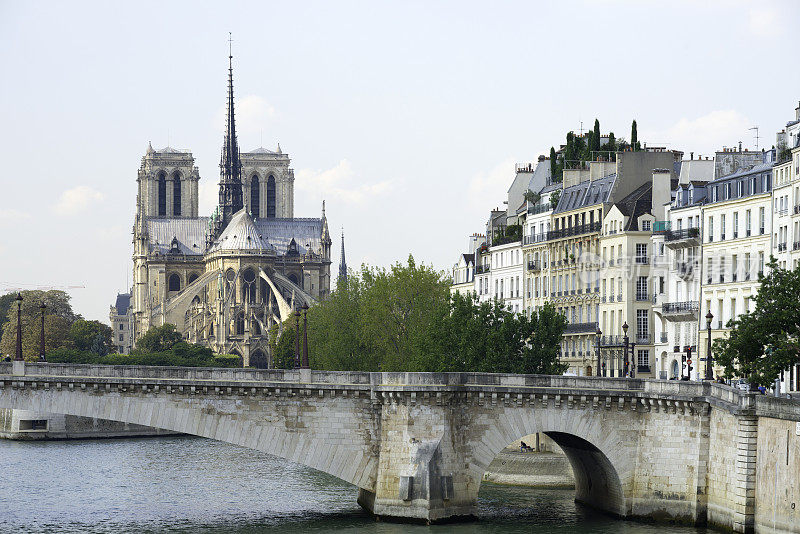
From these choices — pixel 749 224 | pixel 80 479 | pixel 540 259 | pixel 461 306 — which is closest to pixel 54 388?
pixel 80 479

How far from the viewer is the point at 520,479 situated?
69.2 m

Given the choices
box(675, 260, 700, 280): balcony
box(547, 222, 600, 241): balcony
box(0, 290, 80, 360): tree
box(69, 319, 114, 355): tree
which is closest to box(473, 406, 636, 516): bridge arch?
box(675, 260, 700, 280): balcony

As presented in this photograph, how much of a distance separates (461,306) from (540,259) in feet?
63.6

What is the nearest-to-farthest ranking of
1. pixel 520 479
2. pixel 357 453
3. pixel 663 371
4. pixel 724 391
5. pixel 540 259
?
pixel 724 391
pixel 357 453
pixel 520 479
pixel 663 371
pixel 540 259

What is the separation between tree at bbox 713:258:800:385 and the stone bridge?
3.23 m

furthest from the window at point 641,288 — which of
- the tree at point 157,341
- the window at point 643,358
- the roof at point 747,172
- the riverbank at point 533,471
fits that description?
the tree at point 157,341

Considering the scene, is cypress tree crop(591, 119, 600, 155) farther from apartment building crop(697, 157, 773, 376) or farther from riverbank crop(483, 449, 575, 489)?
riverbank crop(483, 449, 575, 489)

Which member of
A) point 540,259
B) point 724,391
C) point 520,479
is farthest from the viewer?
point 540,259

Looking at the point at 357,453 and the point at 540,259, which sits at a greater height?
the point at 540,259

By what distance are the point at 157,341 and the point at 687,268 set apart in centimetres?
12684

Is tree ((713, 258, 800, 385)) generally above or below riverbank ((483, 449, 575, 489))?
above

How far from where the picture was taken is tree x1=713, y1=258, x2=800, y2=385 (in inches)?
2104

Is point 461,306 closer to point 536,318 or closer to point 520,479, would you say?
point 536,318

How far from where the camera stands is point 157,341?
7662 inches
